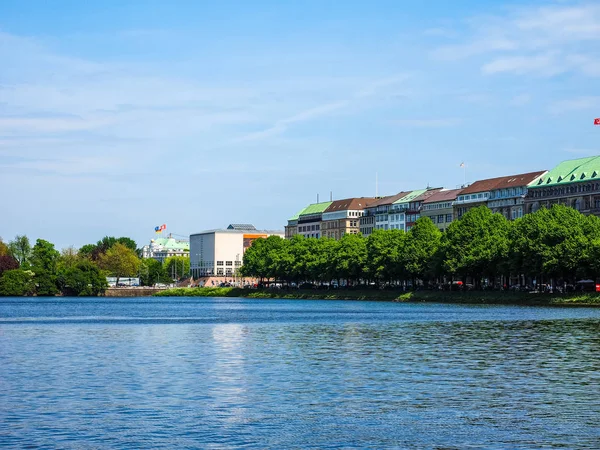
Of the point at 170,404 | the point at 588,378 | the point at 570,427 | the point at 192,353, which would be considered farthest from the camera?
the point at 192,353

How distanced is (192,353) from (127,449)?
32002 mm

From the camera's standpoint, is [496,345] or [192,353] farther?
[496,345]

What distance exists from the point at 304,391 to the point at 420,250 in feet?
467

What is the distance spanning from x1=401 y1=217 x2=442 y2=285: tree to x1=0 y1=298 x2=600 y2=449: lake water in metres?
102

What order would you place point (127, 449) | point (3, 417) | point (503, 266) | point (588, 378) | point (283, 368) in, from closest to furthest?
point (127, 449), point (3, 417), point (588, 378), point (283, 368), point (503, 266)

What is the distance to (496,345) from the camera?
2689 inches

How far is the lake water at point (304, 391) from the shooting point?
33.3m

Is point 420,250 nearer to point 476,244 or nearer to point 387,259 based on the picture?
point 387,259

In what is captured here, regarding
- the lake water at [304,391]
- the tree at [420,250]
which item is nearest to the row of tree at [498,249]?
the tree at [420,250]

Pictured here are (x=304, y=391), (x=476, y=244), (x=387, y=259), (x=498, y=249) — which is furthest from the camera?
(x=387, y=259)

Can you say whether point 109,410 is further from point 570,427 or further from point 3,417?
point 570,427

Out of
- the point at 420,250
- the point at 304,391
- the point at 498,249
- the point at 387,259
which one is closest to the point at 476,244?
the point at 498,249

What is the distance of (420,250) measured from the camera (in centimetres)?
18475

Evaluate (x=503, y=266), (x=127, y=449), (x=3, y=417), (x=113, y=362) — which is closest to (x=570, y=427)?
(x=127, y=449)
